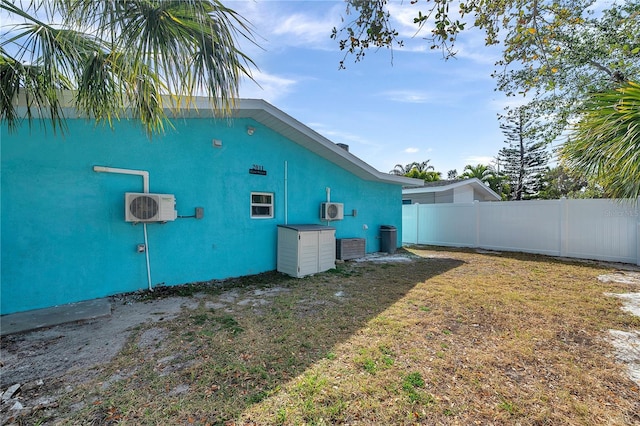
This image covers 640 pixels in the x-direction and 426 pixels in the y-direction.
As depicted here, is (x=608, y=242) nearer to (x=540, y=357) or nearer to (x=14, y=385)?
(x=540, y=357)

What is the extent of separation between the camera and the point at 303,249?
23.6ft

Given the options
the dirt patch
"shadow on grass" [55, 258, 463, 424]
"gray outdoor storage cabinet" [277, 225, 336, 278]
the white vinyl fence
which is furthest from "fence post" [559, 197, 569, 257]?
"gray outdoor storage cabinet" [277, 225, 336, 278]

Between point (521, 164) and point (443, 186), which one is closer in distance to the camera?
point (443, 186)

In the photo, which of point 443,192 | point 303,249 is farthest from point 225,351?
point 443,192

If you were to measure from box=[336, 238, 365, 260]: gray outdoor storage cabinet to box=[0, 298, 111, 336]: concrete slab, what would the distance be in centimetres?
612

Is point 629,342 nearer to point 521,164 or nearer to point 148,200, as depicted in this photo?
point 148,200

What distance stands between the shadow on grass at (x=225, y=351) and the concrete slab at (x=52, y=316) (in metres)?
0.95

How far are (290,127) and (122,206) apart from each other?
410 cm

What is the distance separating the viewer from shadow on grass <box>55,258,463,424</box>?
2.41 meters

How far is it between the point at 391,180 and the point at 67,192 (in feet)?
31.4

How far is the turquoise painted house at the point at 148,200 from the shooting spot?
456 centimetres

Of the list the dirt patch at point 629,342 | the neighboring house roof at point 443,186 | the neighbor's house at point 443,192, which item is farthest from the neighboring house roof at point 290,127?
the neighbor's house at point 443,192

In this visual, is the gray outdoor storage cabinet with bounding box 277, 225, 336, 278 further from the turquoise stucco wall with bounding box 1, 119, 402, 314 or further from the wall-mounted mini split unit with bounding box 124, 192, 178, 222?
the wall-mounted mini split unit with bounding box 124, 192, 178, 222

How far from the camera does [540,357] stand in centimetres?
324
